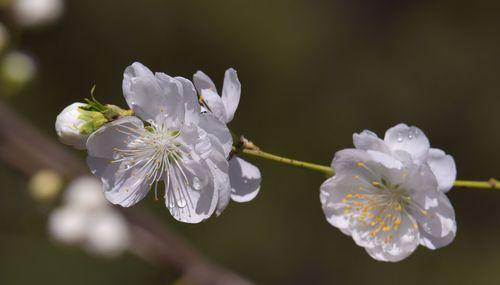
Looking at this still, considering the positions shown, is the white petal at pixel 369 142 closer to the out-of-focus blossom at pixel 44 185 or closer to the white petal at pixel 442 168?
the white petal at pixel 442 168

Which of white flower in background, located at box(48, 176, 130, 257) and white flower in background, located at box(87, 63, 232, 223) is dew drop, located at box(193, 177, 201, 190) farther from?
white flower in background, located at box(48, 176, 130, 257)

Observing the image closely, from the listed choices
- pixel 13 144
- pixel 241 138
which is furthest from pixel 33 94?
pixel 241 138

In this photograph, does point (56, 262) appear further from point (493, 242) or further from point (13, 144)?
point (493, 242)

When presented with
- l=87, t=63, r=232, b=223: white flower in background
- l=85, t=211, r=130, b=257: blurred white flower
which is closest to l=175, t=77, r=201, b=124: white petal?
l=87, t=63, r=232, b=223: white flower in background

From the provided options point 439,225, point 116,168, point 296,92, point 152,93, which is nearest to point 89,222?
point 116,168

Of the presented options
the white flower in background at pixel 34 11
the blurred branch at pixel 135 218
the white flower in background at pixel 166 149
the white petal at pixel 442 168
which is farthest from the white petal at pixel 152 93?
the white flower in background at pixel 34 11
